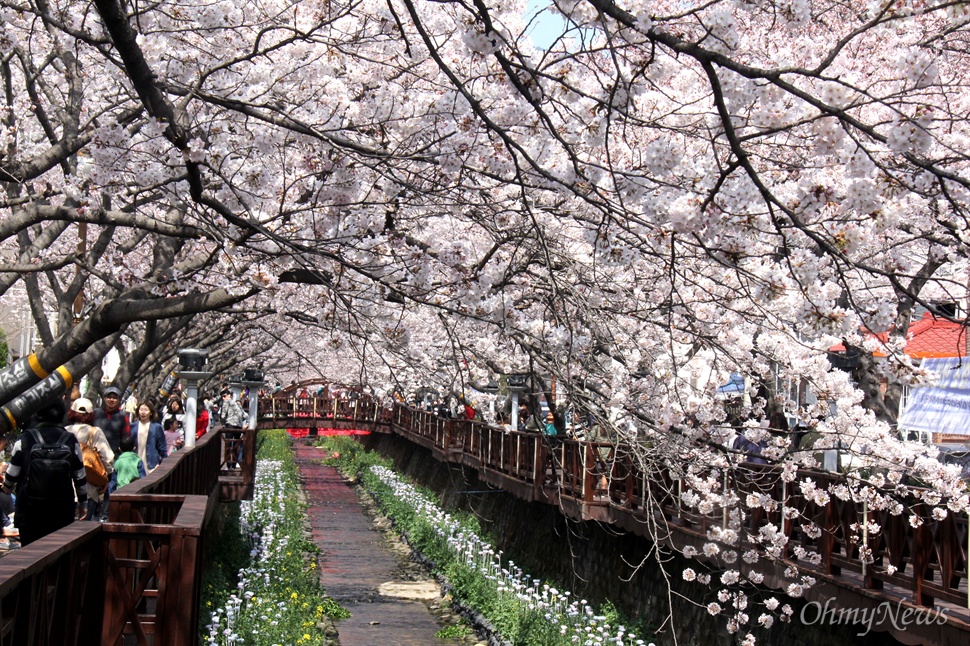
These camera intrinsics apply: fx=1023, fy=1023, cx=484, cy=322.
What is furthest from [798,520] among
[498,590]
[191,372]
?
[191,372]

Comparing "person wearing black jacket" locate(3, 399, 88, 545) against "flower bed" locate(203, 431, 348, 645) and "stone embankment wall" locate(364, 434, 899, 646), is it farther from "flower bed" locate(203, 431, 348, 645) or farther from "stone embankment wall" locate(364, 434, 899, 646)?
"stone embankment wall" locate(364, 434, 899, 646)

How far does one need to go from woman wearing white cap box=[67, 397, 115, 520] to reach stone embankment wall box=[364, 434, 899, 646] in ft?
10.9

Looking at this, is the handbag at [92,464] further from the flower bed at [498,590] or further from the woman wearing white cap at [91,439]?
the flower bed at [498,590]

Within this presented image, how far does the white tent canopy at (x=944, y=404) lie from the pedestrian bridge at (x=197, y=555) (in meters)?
3.09

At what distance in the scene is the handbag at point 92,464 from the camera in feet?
30.2

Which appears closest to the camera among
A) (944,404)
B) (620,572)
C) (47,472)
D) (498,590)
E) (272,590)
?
(47,472)

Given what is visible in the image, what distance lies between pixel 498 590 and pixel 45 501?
358 inches

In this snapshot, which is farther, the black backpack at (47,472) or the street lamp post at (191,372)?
the street lamp post at (191,372)

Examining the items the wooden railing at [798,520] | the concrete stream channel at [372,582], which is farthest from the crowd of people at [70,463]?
the concrete stream channel at [372,582]

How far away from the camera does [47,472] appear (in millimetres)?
7500

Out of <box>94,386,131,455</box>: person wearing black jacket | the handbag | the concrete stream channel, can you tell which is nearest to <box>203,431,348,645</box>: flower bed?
the concrete stream channel

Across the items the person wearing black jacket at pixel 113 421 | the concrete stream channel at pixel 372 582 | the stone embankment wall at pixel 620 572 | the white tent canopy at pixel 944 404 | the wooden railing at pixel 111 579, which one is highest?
the white tent canopy at pixel 944 404

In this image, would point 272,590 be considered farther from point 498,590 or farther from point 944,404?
point 944,404

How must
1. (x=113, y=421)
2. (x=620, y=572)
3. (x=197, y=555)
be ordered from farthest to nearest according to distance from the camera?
1. (x=620, y=572)
2. (x=113, y=421)
3. (x=197, y=555)
